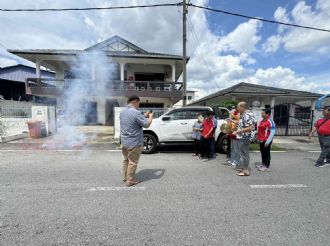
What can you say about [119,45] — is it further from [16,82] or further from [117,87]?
[16,82]

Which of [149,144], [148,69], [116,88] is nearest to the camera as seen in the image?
[149,144]

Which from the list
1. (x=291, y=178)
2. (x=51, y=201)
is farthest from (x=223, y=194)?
(x=51, y=201)

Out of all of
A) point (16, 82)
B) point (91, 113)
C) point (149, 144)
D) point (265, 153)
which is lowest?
point (149, 144)

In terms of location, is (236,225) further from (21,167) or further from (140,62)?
(140,62)

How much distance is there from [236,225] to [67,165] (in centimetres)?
456

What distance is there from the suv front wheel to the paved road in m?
1.70

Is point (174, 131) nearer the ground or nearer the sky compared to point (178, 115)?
nearer the ground

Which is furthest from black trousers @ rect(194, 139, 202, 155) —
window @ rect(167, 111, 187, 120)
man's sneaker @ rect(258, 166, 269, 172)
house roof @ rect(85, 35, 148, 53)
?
house roof @ rect(85, 35, 148, 53)

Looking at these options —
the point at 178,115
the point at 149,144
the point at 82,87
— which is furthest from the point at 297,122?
the point at 82,87

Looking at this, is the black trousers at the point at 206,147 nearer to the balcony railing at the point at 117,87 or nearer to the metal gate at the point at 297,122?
the metal gate at the point at 297,122

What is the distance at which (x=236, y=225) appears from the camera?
9.07 feet

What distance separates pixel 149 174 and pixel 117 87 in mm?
12070

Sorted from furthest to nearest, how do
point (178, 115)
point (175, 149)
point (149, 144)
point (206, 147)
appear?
point (175, 149) < point (178, 115) < point (149, 144) < point (206, 147)

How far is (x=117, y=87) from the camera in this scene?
52.0 feet
